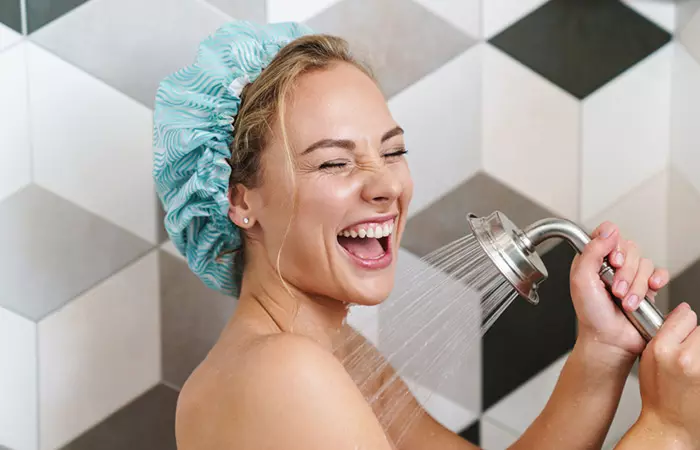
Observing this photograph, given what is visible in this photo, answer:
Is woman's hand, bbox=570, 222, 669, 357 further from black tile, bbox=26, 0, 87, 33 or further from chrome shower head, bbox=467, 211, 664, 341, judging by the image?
A: black tile, bbox=26, 0, 87, 33

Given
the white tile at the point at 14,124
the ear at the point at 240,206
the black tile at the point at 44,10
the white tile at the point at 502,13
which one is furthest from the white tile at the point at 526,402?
the black tile at the point at 44,10

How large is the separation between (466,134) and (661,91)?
43 centimetres

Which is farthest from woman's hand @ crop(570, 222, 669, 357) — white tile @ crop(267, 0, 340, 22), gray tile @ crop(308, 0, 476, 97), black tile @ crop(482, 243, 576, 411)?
white tile @ crop(267, 0, 340, 22)

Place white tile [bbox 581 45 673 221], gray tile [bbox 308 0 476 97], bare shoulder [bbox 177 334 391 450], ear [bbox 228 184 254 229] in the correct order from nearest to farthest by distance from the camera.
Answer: bare shoulder [bbox 177 334 391 450], ear [bbox 228 184 254 229], gray tile [bbox 308 0 476 97], white tile [bbox 581 45 673 221]

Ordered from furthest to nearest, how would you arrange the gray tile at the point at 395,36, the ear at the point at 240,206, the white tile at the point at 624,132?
the white tile at the point at 624,132 < the gray tile at the point at 395,36 < the ear at the point at 240,206

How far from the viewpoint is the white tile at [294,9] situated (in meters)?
1.50

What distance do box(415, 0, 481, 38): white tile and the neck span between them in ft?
2.33

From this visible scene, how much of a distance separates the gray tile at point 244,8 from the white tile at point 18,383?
679 mm

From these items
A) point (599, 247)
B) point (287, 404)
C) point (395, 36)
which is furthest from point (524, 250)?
point (395, 36)

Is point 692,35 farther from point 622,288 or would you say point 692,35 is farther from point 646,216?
point 622,288

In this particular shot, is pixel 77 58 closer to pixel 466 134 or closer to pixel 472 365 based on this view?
pixel 466 134

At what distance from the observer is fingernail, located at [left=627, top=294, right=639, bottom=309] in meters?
1.03

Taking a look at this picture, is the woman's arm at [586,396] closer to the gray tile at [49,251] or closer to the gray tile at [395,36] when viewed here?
the gray tile at [395,36]

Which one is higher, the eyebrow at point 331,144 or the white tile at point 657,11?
the eyebrow at point 331,144
